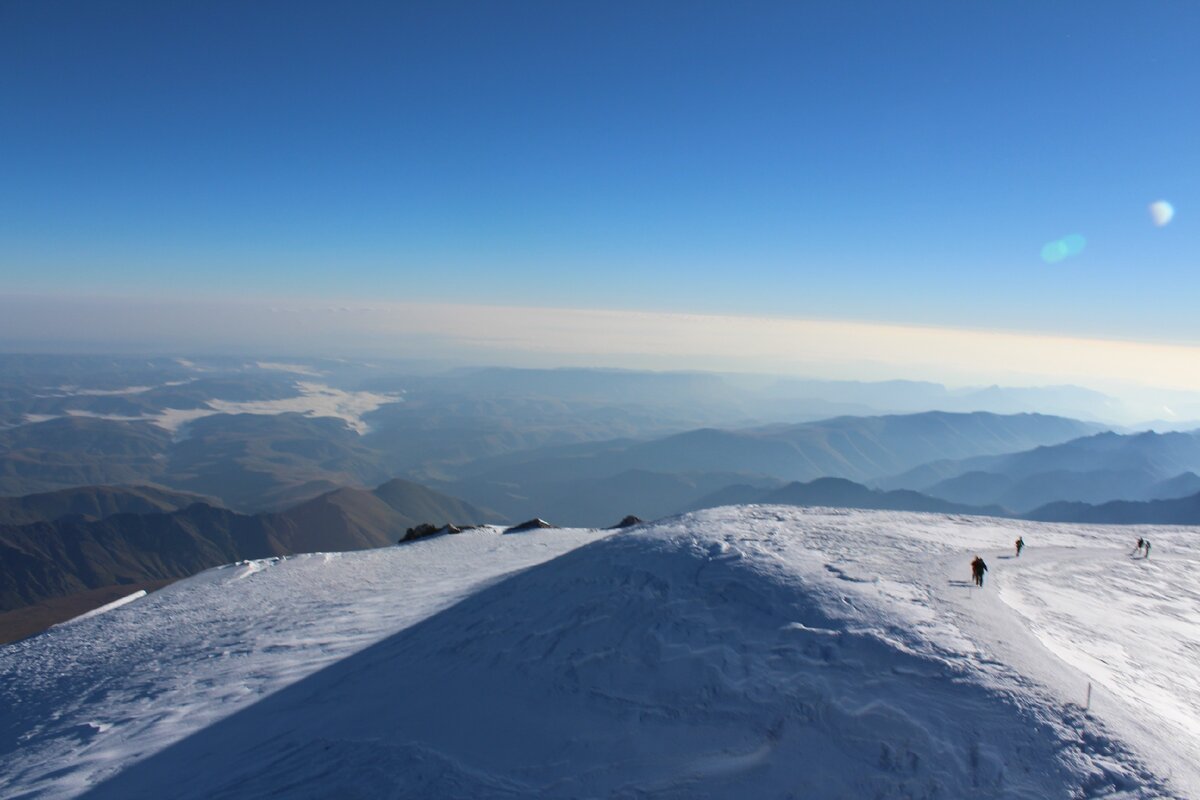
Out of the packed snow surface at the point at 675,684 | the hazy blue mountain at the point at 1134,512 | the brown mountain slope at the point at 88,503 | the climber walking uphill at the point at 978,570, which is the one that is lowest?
the brown mountain slope at the point at 88,503

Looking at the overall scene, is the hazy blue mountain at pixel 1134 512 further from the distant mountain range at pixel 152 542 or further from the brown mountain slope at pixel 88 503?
the brown mountain slope at pixel 88 503

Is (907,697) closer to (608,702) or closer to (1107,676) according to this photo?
(1107,676)

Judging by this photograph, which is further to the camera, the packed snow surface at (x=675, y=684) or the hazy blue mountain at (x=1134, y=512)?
the hazy blue mountain at (x=1134, y=512)

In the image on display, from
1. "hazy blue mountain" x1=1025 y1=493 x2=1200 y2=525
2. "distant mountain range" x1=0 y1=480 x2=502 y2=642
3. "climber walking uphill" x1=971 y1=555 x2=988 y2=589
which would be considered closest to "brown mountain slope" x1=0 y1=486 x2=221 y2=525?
"distant mountain range" x1=0 y1=480 x2=502 y2=642

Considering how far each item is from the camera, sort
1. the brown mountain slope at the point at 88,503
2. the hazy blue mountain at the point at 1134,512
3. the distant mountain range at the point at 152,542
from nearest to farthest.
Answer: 1. the distant mountain range at the point at 152,542
2. the hazy blue mountain at the point at 1134,512
3. the brown mountain slope at the point at 88,503

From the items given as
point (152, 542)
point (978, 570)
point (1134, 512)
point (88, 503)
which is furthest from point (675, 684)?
point (88, 503)

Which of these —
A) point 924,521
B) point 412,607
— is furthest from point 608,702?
point 924,521

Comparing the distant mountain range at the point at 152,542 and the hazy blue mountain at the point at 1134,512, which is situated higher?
the hazy blue mountain at the point at 1134,512

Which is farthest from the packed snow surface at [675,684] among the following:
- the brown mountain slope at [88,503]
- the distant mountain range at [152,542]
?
the brown mountain slope at [88,503]
